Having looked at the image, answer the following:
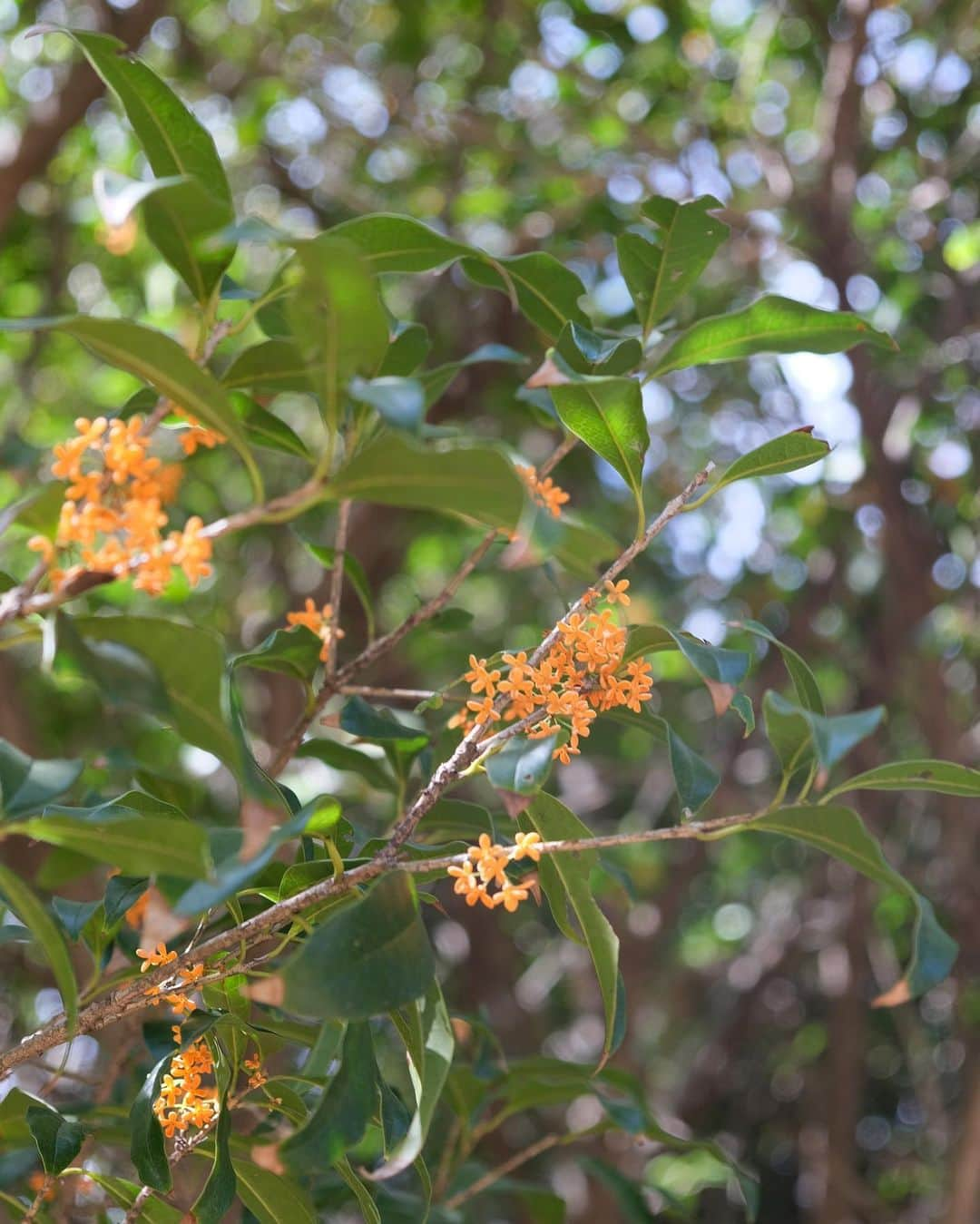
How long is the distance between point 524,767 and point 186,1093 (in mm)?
403

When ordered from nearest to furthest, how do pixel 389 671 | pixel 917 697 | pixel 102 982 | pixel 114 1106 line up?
pixel 102 982 < pixel 114 1106 < pixel 917 697 < pixel 389 671

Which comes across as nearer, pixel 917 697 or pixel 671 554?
pixel 917 697

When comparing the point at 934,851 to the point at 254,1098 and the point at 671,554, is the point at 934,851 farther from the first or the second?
the point at 254,1098

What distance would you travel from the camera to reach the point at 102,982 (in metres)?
1.00

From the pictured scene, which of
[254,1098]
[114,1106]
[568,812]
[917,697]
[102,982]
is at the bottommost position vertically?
[917,697]

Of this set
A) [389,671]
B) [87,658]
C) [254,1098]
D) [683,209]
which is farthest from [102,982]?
[389,671]

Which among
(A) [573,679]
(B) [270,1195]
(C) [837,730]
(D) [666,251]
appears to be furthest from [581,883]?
(D) [666,251]

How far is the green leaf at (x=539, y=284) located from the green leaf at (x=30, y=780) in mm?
489

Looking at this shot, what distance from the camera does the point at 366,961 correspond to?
748 mm

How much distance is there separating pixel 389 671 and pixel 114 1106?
1777mm

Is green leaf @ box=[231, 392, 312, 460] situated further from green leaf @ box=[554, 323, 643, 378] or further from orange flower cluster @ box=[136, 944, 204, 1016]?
orange flower cluster @ box=[136, 944, 204, 1016]

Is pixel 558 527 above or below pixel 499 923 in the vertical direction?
above

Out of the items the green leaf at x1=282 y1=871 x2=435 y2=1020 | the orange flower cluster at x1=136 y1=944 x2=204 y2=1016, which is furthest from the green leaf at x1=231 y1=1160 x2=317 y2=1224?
the green leaf at x1=282 y1=871 x2=435 y2=1020

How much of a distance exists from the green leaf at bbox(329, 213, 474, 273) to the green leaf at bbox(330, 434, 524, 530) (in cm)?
24
